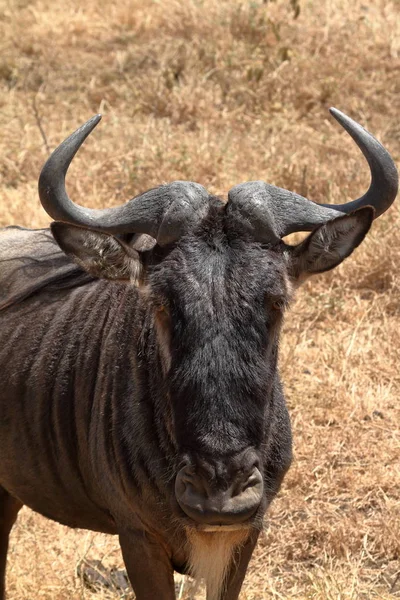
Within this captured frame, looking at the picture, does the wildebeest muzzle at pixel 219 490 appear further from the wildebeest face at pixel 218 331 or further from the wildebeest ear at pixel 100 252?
the wildebeest ear at pixel 100 252

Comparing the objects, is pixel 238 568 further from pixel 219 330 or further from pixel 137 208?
pixel 137 208

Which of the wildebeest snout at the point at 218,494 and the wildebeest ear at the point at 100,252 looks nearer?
the wildebeest snout at the point at 218,494

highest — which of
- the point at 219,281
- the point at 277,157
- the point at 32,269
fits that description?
the point at 219,281

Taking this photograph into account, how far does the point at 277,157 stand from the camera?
886 centimetres

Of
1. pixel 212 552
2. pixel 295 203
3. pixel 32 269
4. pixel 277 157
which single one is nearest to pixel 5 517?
pixel 32 269

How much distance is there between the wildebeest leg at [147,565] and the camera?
4.07 m

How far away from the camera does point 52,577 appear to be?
5.20 metres

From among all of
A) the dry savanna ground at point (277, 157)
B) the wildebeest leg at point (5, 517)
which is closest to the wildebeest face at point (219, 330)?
the dry savanna ground at point (277, 157)

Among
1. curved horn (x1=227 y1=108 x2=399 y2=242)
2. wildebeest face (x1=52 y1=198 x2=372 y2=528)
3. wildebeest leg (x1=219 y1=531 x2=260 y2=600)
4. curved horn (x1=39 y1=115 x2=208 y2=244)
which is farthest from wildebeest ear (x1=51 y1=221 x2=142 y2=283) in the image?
wildebeest leg (x1=219 y1=531 x2=260 y2=600)

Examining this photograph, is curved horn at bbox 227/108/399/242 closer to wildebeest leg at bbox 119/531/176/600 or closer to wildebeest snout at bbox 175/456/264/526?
wildebeest snout at bbox 175/456/264/526

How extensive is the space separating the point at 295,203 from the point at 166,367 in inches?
32.0

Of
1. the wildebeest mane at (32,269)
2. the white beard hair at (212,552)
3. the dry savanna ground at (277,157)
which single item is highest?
the wildebeest mane at (32,269)

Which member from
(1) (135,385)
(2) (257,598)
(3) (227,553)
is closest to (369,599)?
(2) (257,598)

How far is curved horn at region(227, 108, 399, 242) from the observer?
151 inches
